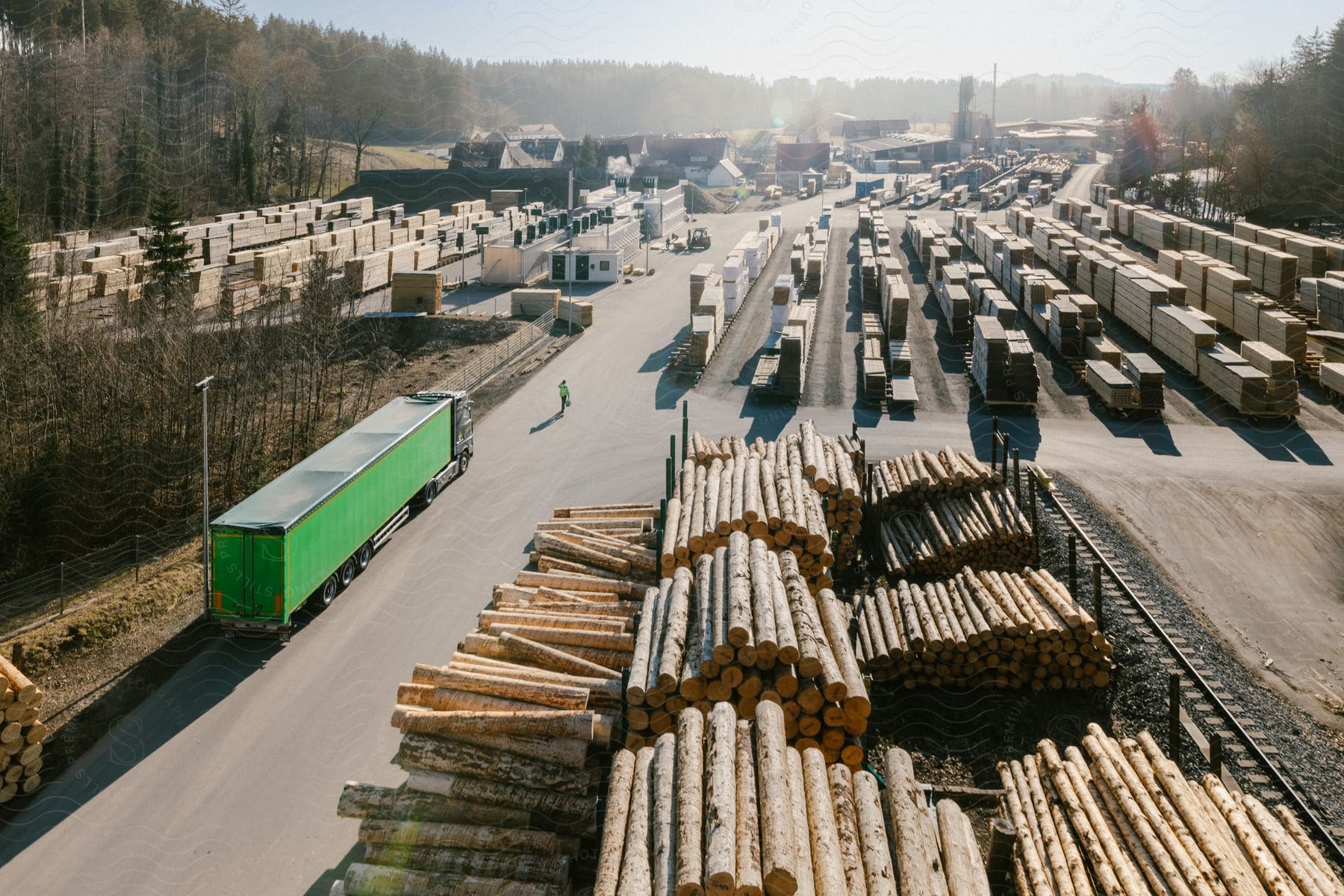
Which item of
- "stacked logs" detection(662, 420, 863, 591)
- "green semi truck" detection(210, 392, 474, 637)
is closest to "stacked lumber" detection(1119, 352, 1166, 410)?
"stacked logs" detection(662, 420, 863, 591)

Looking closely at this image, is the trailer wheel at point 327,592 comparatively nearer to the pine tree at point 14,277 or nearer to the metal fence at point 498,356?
the metal fence at point 498,356

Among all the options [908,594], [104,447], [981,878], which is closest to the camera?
[981,878]

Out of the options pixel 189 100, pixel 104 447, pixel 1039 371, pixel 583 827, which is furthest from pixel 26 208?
pixel 583 827

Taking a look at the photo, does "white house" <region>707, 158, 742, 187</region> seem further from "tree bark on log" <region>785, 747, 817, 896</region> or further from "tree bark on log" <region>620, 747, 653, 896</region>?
"tree bark on log" <region>785, 747, 817, 896</region>

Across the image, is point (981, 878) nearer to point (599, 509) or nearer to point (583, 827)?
point (583, 827)

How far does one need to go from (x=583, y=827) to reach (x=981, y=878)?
3.94 m

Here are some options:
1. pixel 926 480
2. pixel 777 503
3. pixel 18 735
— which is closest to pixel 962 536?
pixel 926 480

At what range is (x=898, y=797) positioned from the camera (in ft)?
25.8

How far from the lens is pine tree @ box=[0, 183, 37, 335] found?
26.6 meters

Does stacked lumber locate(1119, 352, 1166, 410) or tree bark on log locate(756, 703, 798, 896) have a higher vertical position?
stacked lumber locate(1119, 352, 1166, 410)

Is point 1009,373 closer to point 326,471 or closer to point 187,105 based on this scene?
point 326,471

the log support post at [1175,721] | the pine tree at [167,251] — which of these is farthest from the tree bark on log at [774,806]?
the pine tree at [167,251]

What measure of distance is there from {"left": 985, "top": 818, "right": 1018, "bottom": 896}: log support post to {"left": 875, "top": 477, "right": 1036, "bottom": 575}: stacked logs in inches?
348

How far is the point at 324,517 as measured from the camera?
14867 millimetres
